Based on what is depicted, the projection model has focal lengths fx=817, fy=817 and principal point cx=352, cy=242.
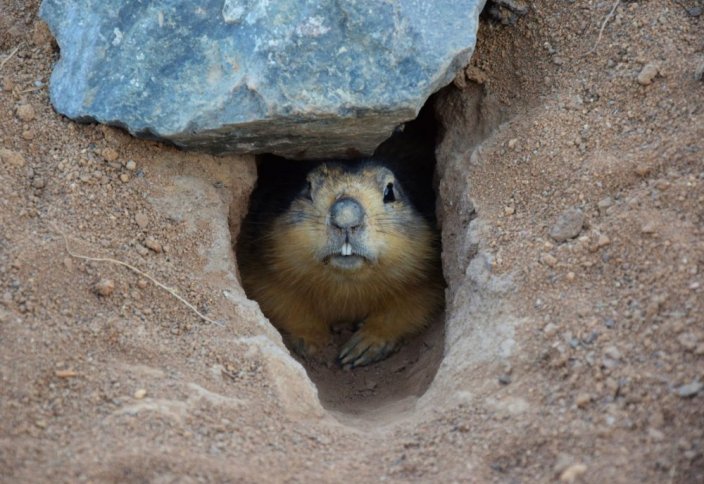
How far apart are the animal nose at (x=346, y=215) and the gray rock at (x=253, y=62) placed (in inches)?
45.7

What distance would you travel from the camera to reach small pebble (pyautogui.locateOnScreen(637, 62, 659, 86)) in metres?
5.09

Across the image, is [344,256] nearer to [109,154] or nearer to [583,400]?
[109,154]

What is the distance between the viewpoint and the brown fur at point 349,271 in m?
6.84

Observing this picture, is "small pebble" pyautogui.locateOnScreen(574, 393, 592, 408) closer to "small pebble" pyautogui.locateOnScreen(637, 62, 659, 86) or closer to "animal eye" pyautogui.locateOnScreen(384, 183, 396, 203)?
"small pebble" pyautogui.locateOnScreen(637, 62, 659, 86)

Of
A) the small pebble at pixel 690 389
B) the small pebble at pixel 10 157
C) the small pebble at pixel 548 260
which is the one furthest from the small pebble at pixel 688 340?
the small pebble at pixel 10 157

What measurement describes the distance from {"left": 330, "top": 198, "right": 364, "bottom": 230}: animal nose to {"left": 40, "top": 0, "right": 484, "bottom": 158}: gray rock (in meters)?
1.16

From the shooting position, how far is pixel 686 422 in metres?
3.50

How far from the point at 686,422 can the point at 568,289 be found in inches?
46.0

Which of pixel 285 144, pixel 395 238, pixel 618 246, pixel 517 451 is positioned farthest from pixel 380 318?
pixel 517 451

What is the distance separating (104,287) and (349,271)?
2.50 metres

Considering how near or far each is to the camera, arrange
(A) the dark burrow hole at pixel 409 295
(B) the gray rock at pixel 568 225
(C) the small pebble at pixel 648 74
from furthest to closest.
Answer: (A) the dark burrow hole at pixel 409 295
(C) the small pebble at pixel 648 74
(B) the gray rock at pixel 568 225

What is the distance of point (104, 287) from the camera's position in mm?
4551

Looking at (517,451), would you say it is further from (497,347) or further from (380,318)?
(380,318)

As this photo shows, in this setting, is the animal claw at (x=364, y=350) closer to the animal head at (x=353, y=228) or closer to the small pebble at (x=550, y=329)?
the animal head at (x=353, y=228)
